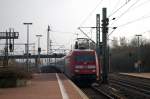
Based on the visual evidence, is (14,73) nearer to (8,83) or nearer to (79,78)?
(8,83)

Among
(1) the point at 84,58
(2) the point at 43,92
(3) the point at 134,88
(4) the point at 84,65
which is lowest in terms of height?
(3) the point at 134,88

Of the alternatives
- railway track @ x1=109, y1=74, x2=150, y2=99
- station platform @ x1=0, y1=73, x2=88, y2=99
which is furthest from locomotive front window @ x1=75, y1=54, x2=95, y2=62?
station platform @ x1=0, y1=73, x2=88, y2=99

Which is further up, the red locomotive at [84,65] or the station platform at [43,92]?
the red locomotive at [84,65]

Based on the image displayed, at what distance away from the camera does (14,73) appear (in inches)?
1180

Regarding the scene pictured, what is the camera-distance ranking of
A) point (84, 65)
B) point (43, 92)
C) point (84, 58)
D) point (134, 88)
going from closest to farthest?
point (43, 92) < point (134, 88) < point (84, 65) < point (84, 58)

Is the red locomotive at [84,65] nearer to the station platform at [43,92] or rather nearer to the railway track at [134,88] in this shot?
the railway track at [134,88]

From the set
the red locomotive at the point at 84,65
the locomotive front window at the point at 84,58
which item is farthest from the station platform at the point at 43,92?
the locomotive front window at the point at 84,58

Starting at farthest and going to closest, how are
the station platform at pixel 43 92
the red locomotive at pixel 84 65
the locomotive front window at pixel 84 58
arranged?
the locomotive front window at pixel 84 58 → the red locomotive at pixel 84 65 → the station platform at pixel 43 92

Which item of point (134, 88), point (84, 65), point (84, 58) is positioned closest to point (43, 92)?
point (134, 88)

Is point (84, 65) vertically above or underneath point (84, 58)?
underneath

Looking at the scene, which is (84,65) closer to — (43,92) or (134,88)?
(134,88)

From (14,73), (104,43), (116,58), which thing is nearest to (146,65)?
(116,58)

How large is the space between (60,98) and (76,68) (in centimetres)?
1475

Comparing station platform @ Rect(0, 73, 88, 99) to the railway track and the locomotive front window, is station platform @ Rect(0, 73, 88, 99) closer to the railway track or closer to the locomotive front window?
the railway track
